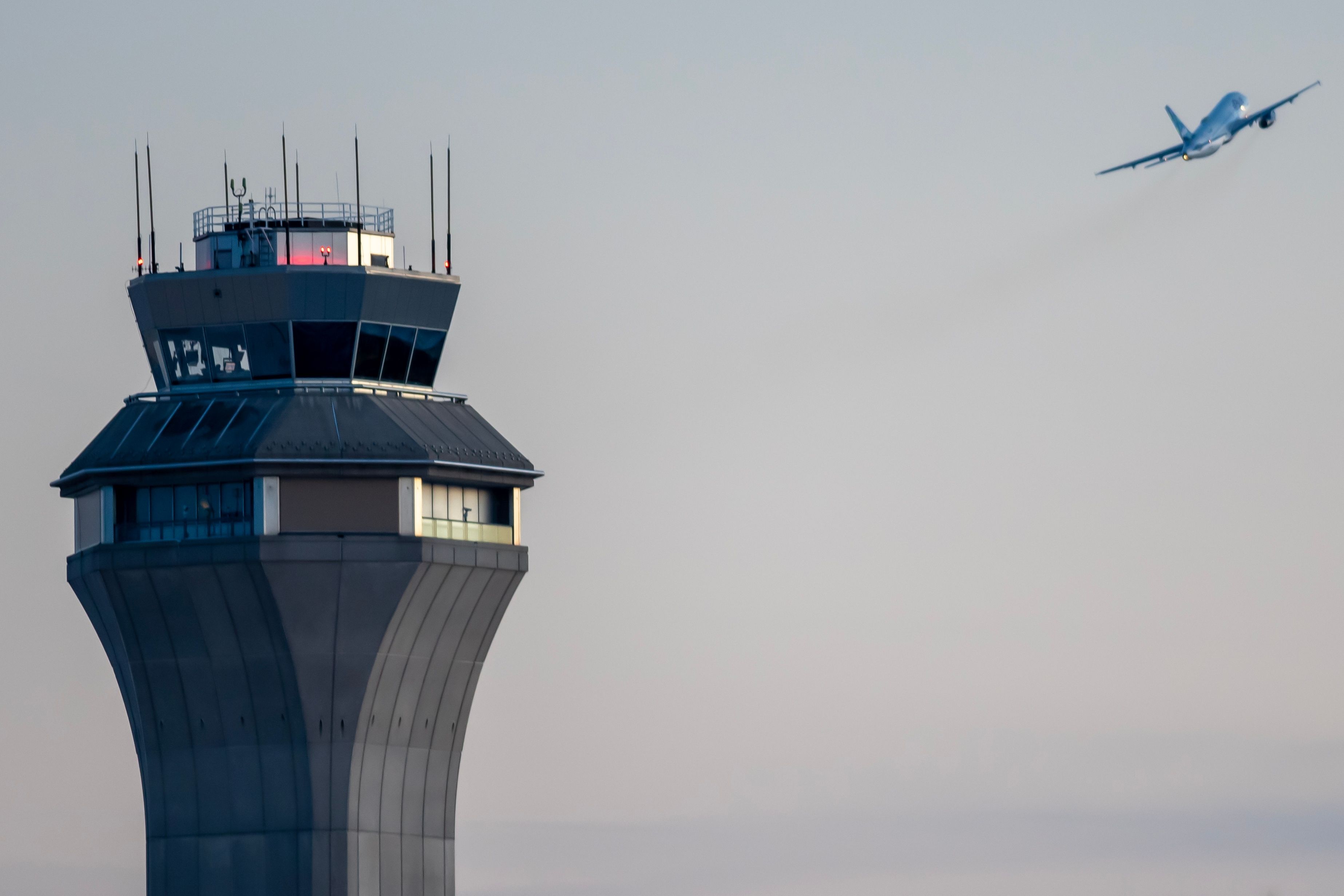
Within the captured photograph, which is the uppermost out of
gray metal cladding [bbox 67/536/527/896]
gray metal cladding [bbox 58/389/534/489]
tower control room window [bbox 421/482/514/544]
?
gray metal cladding [bbox 58/389/534/489]

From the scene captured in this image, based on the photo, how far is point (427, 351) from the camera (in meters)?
183

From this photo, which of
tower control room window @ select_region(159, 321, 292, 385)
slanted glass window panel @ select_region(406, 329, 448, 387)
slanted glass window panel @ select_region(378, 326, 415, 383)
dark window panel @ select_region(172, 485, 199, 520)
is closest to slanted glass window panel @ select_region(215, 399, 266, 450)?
tower control room window @ select_region(159, 321, 292, 385)

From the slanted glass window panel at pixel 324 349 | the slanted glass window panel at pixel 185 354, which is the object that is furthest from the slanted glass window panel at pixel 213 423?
the slanted glass window panel at pixel 324 349

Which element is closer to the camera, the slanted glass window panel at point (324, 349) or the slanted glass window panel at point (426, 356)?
the slanted glass window panel at point (324, 349)

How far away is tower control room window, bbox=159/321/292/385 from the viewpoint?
179500 mm

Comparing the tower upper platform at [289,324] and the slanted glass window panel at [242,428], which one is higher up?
the tower upper platform at [289,324]

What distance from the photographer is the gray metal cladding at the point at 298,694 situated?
573 ft

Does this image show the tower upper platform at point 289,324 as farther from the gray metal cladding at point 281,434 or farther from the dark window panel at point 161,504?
the dark window panel at point 161,504

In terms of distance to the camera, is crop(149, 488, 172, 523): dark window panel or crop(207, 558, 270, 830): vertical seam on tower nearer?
crop(207, 558, 270, 830): vertical seam on tower

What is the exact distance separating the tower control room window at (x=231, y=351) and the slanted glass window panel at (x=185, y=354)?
0.06ft

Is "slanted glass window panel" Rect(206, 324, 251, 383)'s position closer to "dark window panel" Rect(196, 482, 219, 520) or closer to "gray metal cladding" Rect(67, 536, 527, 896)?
"dark window panel" Rect(196, 482, 219, 520)

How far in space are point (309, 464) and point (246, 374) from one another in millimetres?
7211

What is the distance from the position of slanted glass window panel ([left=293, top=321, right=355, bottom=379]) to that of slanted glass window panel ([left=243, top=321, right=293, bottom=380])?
0.47m

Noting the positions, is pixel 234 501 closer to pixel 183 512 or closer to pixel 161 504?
pixel 183 512
